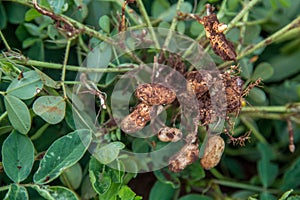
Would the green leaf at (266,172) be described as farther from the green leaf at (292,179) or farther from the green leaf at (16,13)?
the green leaf at (16,13)

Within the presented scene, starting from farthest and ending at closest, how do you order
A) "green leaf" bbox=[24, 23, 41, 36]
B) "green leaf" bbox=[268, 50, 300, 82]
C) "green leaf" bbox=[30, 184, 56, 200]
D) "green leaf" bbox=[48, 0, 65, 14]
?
"green leaf" bbox=[268, 50, 300, 82]
"green leaf" bbox=[24, 23, 41, 36]
"green leaf" bbox=[48, 0, 65, 14]
"green leaf" bbox=[30, 184, 56, 200]

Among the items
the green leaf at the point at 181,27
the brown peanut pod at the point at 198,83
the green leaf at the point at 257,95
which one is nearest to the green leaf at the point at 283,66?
the green leaf at the point at 257,95

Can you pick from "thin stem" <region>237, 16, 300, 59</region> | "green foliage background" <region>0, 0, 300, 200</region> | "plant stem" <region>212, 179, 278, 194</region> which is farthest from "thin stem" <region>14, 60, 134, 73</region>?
"plant stem" <region>212, 179, 278, 194</region>

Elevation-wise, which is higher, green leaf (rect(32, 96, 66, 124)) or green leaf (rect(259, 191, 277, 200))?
green leaf (rect(32, 96, 66, 124))

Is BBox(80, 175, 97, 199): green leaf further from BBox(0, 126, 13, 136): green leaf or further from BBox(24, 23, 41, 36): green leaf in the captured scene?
BBox(24, 23, 41, 36): green leaf

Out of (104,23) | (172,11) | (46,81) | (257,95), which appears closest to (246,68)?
(257,95)

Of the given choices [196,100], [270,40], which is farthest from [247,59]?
[196,100]

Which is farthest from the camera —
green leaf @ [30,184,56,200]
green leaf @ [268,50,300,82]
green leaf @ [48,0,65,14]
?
green leaf @ [268,50,300,82]
